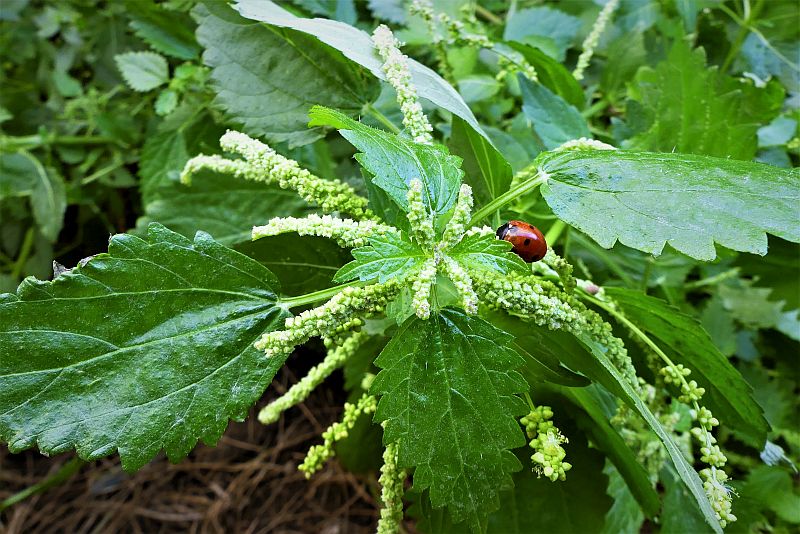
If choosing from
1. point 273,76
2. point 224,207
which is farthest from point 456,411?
point 224,207

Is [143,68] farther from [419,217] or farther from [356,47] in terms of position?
[419,217]

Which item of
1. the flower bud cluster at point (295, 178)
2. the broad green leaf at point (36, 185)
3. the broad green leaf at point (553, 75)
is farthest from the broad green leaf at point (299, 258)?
the broad green leaf at point (36, 185)

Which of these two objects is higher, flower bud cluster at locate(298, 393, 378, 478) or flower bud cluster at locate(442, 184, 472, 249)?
flower bud cluster at locate(442, 184, 472, 249)

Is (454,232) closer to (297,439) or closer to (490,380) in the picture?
(490,380)

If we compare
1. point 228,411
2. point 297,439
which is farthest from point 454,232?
point 297,439

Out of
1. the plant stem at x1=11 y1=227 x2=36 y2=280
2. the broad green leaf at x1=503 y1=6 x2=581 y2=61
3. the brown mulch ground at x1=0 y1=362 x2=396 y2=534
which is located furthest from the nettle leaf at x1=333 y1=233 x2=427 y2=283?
the plant stem at x1=11 y1=227 x2=36 y2=280

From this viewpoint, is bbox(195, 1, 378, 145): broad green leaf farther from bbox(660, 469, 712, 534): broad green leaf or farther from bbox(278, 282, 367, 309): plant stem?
bbox(660, 469, 712, 534): broad green leaf
